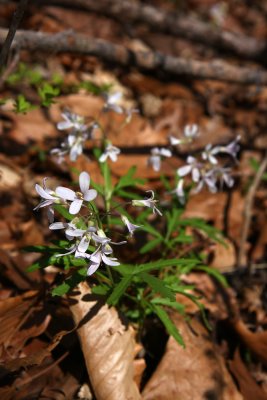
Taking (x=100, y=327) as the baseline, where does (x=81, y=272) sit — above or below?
above

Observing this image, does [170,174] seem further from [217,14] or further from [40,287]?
[217,14]

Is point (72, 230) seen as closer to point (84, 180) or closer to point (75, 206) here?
point (75, 206)

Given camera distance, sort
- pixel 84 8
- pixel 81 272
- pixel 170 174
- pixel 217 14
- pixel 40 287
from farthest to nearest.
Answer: pixel 217 14 < pixel 84 8 < pixel 170 174 < pixel 40 287 < pixel 81 272

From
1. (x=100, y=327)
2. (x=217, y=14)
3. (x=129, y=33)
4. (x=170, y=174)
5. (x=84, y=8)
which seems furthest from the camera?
(x=217, y=14)

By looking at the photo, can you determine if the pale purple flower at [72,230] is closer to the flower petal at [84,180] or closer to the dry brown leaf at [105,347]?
the flower petal at [84,180]

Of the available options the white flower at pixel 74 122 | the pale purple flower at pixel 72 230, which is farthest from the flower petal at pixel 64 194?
the white flower at pixel 74 122

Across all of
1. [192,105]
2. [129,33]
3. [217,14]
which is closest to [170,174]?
[192,105]
